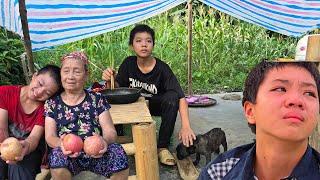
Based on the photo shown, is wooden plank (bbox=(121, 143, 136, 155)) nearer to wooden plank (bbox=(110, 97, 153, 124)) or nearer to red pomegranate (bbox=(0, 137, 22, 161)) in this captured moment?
wooden plank (bbox=(110, 97, 153, 124))

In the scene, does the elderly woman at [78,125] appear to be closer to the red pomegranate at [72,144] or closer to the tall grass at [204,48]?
the red pomegranate at [72,144]

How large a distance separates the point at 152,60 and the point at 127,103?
74 cm

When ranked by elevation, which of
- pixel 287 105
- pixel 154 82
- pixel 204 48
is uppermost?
pixel 287 105

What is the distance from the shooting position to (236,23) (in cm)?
974

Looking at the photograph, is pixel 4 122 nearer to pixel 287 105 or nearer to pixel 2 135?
pixel 2 135

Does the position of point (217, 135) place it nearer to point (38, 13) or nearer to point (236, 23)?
point (38, 13)

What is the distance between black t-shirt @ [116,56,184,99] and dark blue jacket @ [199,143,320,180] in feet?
8.37

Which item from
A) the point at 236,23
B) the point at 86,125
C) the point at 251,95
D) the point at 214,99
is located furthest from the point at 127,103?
the point at 236,23

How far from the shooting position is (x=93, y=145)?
105 inches

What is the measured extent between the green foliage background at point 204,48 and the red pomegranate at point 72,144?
480cm

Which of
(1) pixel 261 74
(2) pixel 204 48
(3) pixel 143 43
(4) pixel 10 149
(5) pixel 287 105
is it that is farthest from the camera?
(2) pixel 204 48

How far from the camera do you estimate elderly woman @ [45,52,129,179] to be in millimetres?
2855

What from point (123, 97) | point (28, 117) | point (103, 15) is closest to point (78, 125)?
point (28, 117)

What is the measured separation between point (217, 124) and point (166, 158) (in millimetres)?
1480
